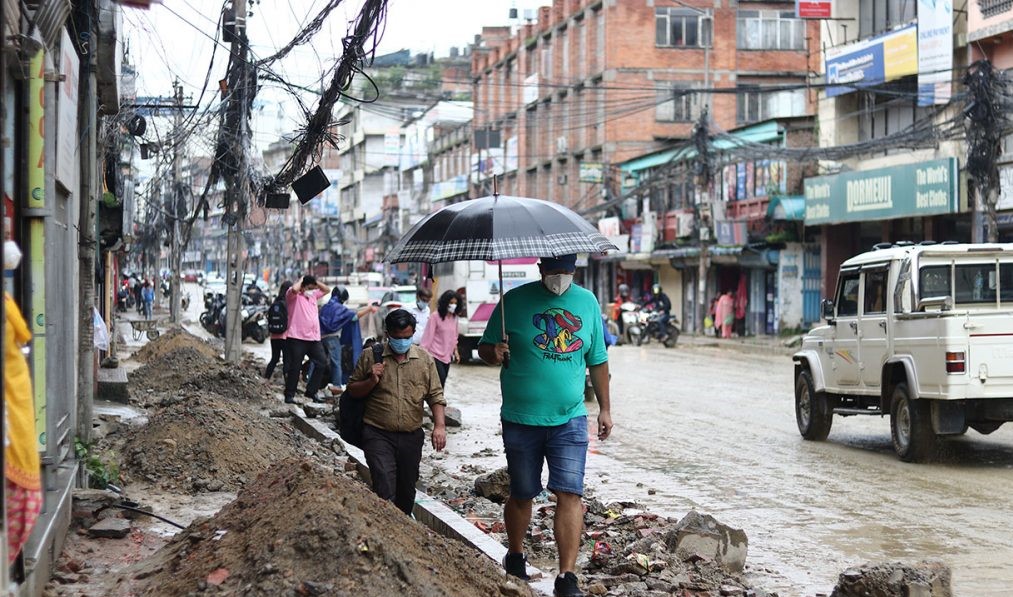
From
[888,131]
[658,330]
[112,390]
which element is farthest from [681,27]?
[112,390]

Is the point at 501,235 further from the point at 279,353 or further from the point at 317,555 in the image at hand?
the point at 279,353

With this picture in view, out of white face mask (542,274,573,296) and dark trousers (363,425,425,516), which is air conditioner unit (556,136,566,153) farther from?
white face mask (542,274,573,296)

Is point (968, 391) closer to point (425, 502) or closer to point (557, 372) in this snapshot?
point (425, 502)

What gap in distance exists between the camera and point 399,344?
8047 millimetres

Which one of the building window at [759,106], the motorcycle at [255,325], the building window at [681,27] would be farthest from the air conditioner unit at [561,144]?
the motorcycle at [255,325]

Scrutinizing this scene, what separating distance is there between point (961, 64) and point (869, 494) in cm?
2420

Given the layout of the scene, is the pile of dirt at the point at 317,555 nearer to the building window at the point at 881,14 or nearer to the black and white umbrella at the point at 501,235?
the black and white umbrella at the point at 501,235

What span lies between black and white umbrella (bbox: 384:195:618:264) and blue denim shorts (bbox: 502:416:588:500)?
96 centimetres

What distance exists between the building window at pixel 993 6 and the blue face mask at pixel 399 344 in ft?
85.5

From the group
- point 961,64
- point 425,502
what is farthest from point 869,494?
point 961,64

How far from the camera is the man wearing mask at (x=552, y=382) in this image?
695cm

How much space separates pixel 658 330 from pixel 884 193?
870cm

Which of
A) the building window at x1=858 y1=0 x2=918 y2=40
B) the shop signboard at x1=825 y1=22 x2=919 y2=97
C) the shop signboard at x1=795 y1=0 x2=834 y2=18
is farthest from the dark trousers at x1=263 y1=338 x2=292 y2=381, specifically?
the building window at x1=858 y1=0 x2=918 y2=40

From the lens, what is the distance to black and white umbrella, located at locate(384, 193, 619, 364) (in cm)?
723
